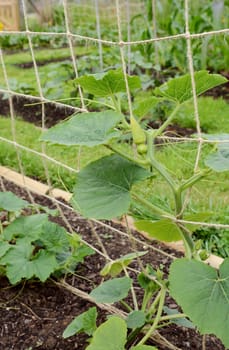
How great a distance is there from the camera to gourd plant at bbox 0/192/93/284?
187cm

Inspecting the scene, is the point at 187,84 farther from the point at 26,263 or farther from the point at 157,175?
the point at 26,263

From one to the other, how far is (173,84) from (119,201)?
0.96ft

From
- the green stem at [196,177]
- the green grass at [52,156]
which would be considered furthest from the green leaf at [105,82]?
the green grass at [52,156]

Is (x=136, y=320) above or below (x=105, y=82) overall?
below

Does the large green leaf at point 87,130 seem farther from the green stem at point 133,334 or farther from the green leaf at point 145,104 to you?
the green stem at point 133,334

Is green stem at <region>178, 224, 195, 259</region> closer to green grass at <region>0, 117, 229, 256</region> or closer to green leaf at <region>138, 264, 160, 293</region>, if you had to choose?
green leaf at <region>138, 264, 160, 293</region>

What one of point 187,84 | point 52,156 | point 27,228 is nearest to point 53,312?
point 27,228

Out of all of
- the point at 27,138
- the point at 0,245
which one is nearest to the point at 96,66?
the point at 27,138

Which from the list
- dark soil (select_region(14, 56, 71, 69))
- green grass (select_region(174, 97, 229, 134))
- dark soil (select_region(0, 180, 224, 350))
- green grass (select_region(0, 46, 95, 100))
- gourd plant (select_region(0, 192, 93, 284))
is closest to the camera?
dark soil (select_region(0, 180, 224, 350))

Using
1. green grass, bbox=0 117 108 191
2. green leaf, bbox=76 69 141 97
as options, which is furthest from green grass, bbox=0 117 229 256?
green leaf, bbox=76 69 141 97

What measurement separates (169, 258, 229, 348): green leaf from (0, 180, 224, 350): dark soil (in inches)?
21.2

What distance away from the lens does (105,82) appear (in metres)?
1.36

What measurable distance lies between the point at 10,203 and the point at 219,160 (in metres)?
0.99

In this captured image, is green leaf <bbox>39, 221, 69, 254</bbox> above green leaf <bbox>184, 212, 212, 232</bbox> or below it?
below
